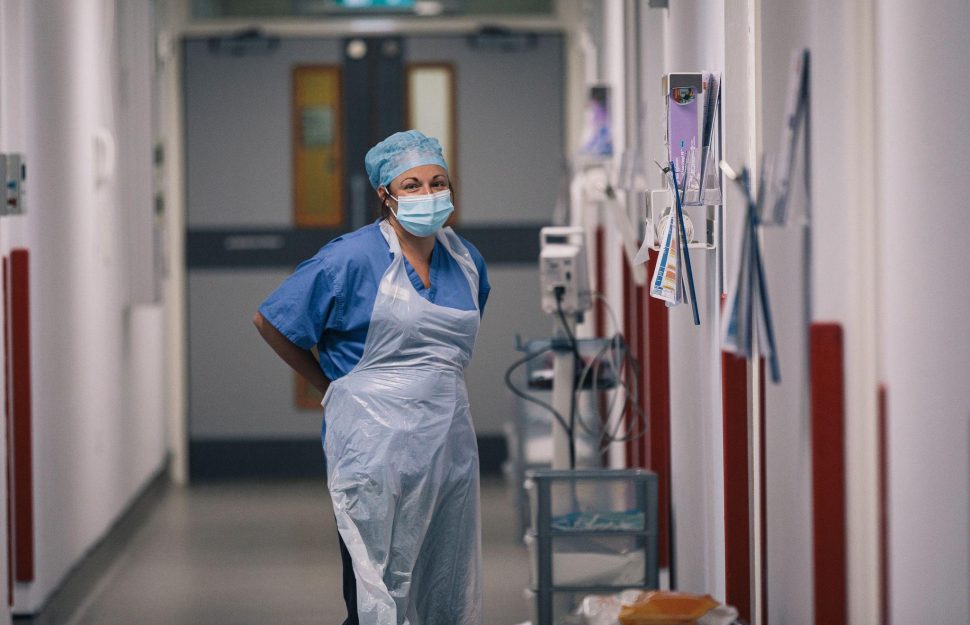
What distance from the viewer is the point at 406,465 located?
9.62ft

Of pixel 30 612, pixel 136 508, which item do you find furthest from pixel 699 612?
pixel 136 508

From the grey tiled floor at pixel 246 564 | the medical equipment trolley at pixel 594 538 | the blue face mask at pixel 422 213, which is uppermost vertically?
the blue face mask at pixel 422 213

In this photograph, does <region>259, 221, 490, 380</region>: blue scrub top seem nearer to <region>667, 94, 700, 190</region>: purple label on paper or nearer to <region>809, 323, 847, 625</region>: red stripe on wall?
<region>667, 94, 700, 190</region>: purple label on paper

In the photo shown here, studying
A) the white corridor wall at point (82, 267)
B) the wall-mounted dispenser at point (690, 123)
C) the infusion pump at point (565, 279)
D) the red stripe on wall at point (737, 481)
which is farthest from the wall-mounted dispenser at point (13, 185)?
the red stripe on wall at point (737, 481)

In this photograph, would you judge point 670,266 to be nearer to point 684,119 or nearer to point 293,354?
point 684,119

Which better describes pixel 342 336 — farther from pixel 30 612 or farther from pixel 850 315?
pixel 30 612

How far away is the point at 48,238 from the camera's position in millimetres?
4254

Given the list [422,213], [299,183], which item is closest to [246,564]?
[422,213]

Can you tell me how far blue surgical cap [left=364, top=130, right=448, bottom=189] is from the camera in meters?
3.16

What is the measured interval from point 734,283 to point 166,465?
5036mm

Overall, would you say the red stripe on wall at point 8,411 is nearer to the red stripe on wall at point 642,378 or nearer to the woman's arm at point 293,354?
the woman's arm at point 293,354

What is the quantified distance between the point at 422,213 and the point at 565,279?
3.45 ft

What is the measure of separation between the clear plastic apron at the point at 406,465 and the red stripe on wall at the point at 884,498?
1.16m

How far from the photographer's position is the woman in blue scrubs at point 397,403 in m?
2.93
